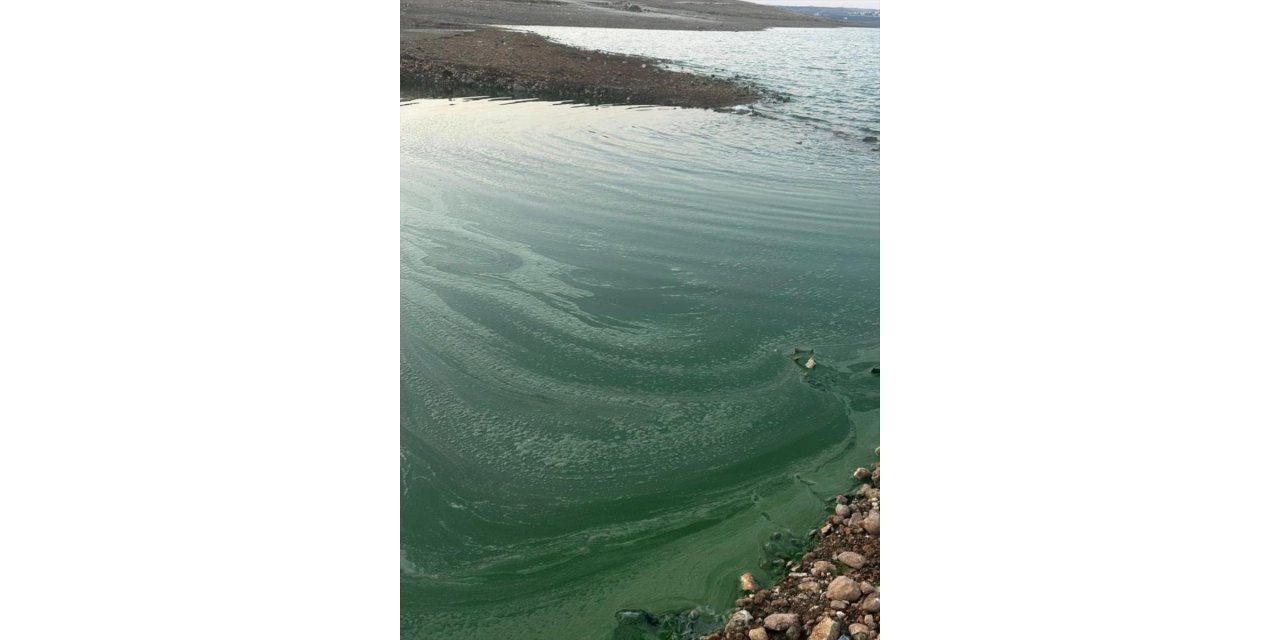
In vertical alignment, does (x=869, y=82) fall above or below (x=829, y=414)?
above

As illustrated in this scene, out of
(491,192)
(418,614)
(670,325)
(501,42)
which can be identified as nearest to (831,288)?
(670,325)

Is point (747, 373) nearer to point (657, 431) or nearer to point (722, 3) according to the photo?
point (657, 431)

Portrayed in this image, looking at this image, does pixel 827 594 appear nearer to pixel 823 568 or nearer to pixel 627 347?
pixel 823 568

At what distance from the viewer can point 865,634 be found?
1.48 meters

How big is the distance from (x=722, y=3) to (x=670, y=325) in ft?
6.63

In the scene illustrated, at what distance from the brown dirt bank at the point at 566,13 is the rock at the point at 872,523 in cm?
326

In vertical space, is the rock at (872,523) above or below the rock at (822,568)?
above

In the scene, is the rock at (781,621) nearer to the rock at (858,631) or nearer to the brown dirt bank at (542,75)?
the rock at (858,631)

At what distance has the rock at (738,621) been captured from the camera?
155 cm

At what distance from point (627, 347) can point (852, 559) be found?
105cm

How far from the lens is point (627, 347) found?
2557mm

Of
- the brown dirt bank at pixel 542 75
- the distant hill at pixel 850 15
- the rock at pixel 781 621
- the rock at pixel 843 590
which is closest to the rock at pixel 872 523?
the rock at pixel 843 590

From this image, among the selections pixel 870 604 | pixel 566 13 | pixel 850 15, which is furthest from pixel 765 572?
pixel 566 13

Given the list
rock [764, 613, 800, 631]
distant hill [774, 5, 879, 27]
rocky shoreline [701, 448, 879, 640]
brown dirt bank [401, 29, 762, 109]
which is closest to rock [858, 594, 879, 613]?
rocky shoreline [701, 448, 879, 640]
